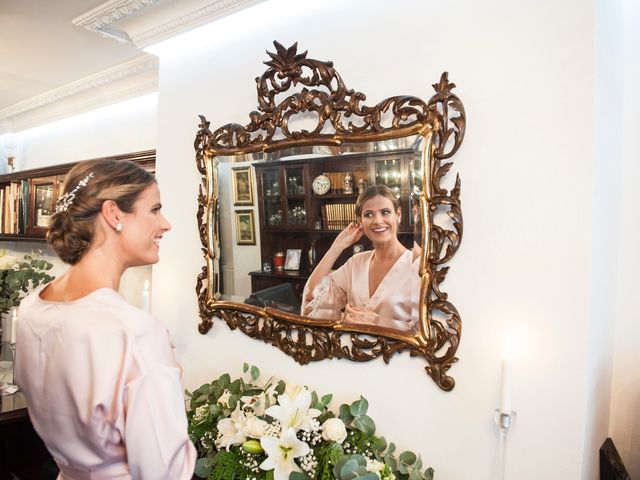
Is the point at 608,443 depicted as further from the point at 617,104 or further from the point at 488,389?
the point at 617,104

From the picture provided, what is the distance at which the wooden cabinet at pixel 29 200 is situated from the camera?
3379 mm

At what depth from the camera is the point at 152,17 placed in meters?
2.12

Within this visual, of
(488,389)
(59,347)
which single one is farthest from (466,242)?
(59,347)

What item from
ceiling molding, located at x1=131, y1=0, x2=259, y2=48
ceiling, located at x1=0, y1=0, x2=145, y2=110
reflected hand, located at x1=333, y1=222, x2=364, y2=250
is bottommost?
reflected hand, located at x1=333, y1=222, x2=364, y2=250

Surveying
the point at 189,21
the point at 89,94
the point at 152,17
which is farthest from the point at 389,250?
the point at 89,94

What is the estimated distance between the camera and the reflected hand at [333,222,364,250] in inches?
61.3

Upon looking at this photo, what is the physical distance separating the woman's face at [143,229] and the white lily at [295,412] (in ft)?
2.15

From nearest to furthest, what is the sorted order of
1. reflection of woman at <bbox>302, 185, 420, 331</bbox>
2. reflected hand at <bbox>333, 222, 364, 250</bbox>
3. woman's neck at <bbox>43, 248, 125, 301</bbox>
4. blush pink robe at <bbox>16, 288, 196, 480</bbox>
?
blush pink robe at <bbox>16, 288, 196, 480</bbox>
woman's neck at <bbox>43, 248, 125, 301</bbox>
reflection of woman at <bbox>302, 185, 420, 331</bbox>
reflected hand at <bbox>333, 222, 364, 250</bbox>

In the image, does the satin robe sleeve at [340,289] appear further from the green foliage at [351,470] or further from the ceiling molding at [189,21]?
the ceiling molding at [189,21]

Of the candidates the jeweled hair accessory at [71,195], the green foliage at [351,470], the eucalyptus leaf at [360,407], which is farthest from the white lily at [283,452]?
the jeweled hair accessory at [71,195]

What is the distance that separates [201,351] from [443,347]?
4.11 ft

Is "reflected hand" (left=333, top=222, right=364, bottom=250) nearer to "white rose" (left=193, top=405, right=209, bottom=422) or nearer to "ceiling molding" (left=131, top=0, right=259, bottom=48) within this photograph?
"white rose" (left=193, top=405, right=209, bottom=422)

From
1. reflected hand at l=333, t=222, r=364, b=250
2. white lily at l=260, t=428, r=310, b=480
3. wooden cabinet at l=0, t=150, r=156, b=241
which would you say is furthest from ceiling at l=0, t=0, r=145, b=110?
white lily at l=260, t=428, r=310, b=480

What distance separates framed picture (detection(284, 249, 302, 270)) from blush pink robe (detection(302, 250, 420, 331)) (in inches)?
5.3
